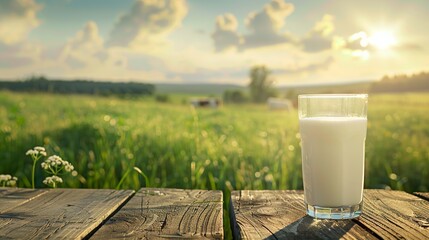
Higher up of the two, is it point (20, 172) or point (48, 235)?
point (48, 235)

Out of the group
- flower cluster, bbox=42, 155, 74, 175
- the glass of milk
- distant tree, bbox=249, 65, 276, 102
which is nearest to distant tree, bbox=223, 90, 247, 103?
distant tree, bbox=249, 65, 276, 102

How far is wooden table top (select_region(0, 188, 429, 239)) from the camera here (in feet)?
4.24

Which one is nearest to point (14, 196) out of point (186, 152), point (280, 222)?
point (280, 222)

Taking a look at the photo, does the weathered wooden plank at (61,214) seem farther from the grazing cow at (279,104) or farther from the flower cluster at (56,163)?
the grazing cow at (279,104)

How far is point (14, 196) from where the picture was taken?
176 cm

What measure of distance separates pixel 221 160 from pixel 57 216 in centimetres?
256

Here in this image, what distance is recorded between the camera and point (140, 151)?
4.40m

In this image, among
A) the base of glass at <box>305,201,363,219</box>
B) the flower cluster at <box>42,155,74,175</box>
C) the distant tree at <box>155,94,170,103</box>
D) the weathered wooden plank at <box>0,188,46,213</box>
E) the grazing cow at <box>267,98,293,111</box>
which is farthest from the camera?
the grazing cow at <box>267,98,293,111</box>

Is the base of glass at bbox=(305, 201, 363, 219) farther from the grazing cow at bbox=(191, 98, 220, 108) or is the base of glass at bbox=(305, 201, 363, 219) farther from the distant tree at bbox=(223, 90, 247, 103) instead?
the distant tree at bbox=(223, 90, 247, 103)

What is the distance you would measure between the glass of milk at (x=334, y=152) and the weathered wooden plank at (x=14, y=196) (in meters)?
0.90

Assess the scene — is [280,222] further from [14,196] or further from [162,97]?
[162,97]

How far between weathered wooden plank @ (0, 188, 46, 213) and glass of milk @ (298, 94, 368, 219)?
0.90 meters

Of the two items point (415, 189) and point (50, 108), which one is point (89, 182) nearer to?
point (415, 189)

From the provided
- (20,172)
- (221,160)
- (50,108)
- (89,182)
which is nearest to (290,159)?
(221,160)
